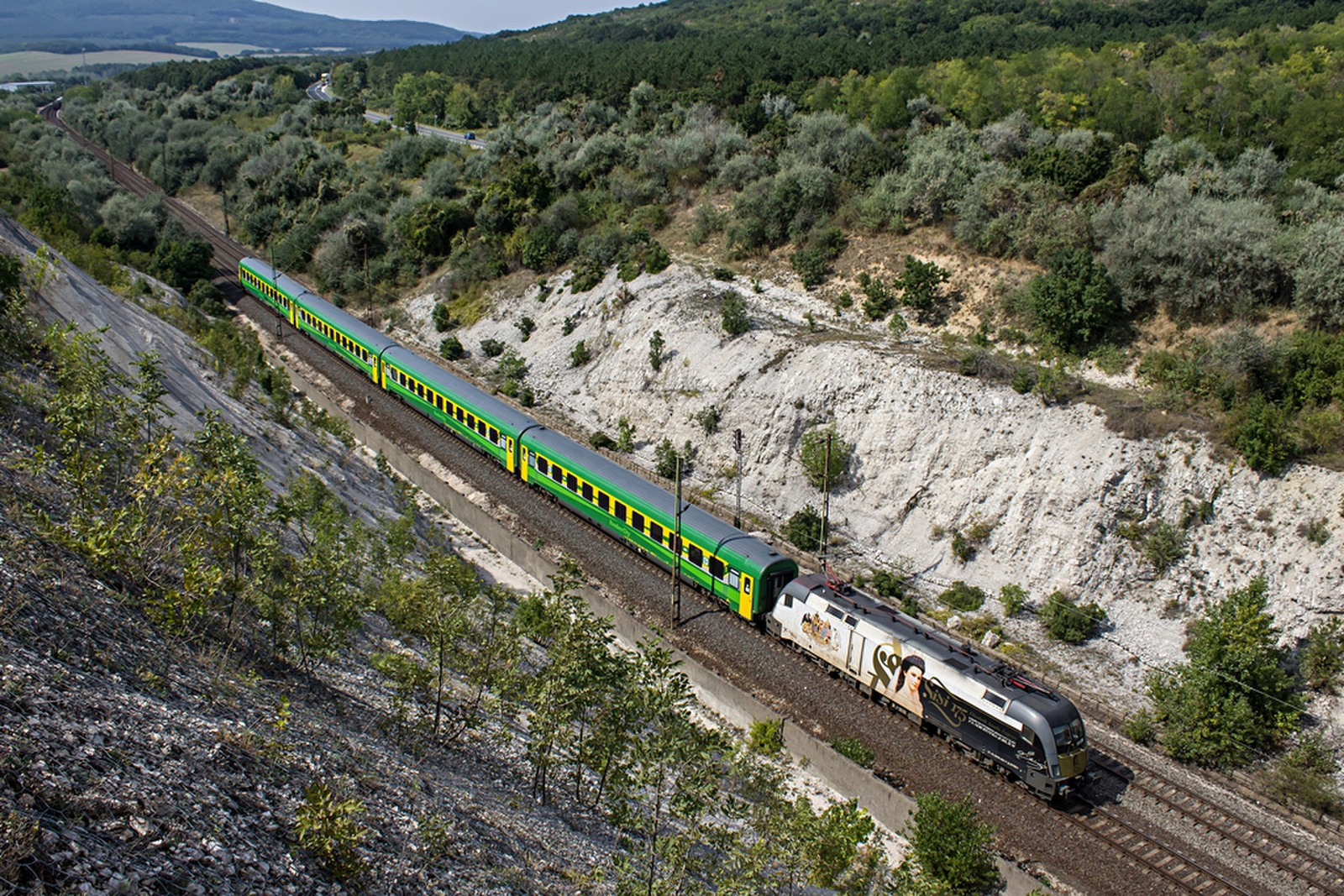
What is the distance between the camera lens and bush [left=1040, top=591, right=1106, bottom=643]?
2505 cm

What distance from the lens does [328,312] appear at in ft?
154

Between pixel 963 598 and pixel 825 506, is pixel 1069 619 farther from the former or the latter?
pixel 825 506

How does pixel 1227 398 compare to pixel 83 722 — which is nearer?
pixel 83 722

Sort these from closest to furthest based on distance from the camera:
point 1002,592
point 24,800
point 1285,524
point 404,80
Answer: point 24,800 → point 1285,524 → point 1002,592 → point 404,80

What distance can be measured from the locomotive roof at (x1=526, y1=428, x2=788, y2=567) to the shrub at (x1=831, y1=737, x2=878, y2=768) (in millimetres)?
5828

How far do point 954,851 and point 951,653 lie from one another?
5044 mm

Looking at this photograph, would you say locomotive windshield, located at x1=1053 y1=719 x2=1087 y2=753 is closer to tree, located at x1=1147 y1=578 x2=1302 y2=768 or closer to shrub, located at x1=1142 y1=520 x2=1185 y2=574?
tree, located at x1=1147 y1=578 x2=1302 y2=768

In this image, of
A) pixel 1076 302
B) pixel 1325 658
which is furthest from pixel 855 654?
pixel 1076 302

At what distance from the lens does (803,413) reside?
33.8 metres

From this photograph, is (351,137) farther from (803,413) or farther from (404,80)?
(803,413)

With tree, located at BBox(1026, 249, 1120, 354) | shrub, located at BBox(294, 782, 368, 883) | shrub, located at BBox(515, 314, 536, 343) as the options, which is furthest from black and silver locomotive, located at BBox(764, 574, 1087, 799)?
shrub, located at BBox(515, 314, 536, 343)

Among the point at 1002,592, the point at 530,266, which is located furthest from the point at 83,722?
the point at 530,266

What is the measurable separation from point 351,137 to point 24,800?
3494 inches

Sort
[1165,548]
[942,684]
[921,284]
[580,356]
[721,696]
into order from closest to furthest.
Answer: [942,684] → [721,696] → [1165,548] → [921,284] → [580,356]
